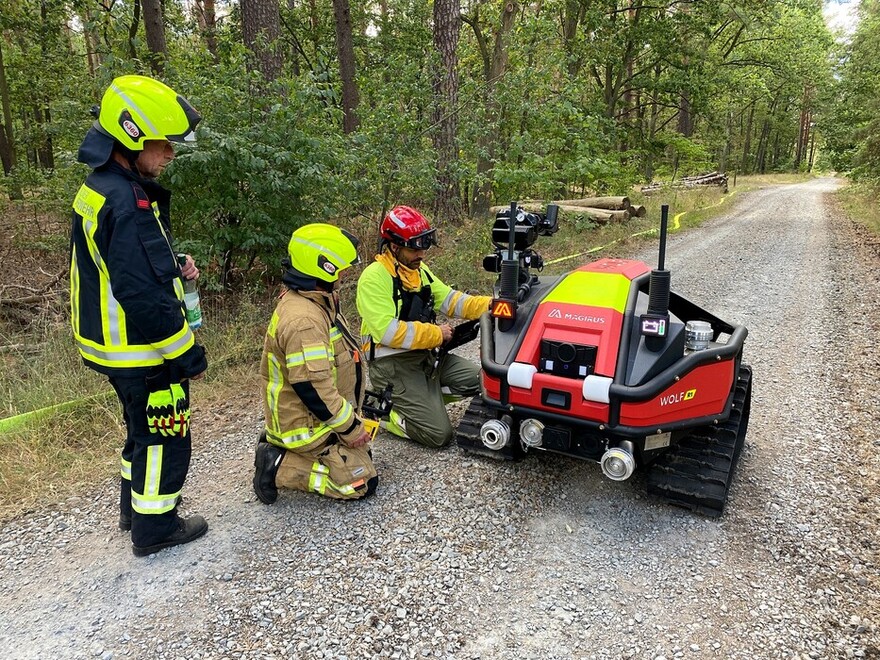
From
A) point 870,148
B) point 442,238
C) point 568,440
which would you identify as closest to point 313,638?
point 568,440

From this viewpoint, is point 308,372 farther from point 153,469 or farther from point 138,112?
point 138,112

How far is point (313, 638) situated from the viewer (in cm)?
258

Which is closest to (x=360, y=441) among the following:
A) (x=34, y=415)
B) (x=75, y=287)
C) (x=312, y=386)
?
(x=312, y=386)

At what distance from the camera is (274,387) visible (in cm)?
357

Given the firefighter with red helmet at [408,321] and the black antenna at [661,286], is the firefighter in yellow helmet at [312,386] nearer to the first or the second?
the firefighter with red helmet at [408,321]

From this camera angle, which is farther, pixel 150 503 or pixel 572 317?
pixel 572 317

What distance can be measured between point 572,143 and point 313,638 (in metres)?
11.9

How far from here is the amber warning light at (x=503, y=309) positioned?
3.50 m

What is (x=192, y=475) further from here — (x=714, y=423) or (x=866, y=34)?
(x=866, y=34)

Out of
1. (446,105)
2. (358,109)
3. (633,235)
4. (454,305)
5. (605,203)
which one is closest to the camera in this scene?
(454,305)

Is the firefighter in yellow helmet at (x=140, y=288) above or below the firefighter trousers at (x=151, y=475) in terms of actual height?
above

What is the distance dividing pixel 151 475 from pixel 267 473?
2.20 ft

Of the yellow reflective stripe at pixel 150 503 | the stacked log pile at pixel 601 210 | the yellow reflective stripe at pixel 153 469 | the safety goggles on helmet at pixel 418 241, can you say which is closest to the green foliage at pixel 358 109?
the stacked log pile at pixel 601 210

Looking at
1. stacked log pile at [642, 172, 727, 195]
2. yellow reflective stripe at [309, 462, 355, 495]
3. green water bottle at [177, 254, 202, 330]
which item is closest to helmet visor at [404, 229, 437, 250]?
green water bottle at [177, 254, 202, 330]
